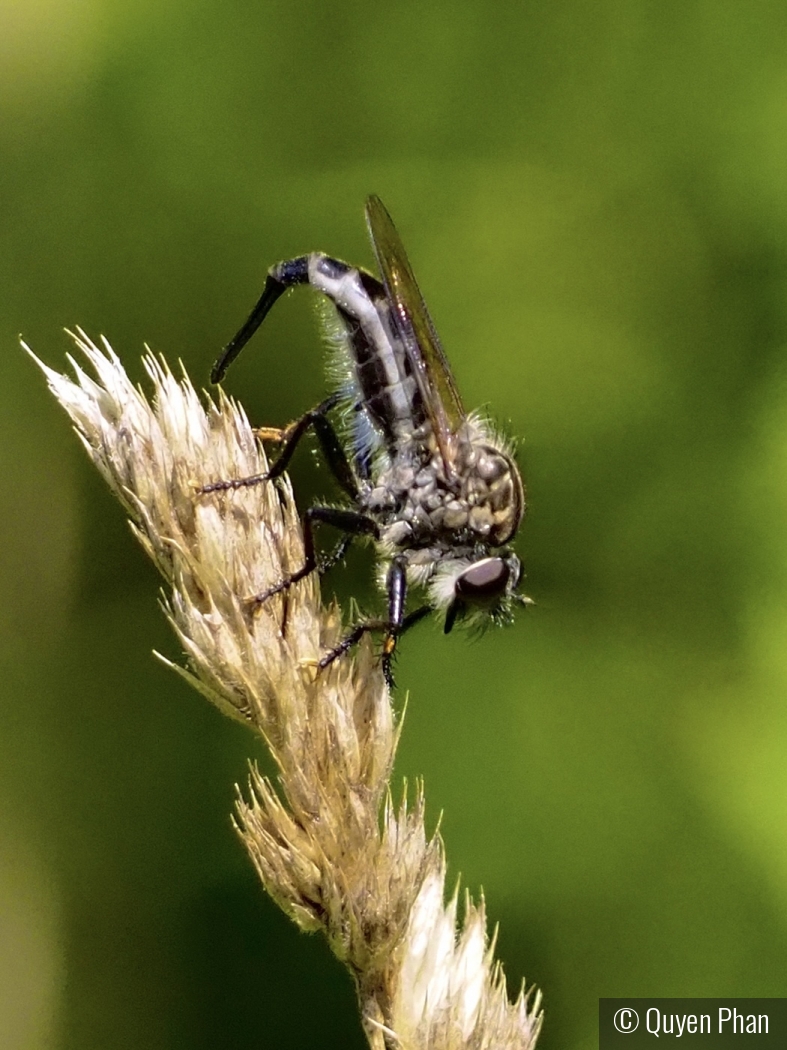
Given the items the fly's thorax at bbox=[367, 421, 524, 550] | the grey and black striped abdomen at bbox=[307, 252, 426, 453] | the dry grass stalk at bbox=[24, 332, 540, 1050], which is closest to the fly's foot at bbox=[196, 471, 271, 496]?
the dry grass stalk at bbox=[24, 332, 540, 1050]

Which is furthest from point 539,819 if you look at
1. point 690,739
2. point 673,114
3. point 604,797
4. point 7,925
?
point 673,114

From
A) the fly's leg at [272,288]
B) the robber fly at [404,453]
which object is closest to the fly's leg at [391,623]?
the robber fly at [404,453]

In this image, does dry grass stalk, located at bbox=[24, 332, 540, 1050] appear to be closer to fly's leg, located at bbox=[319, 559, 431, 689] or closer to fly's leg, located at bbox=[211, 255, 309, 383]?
fly's leg, located at bbox=[319, 559, 431, 689]

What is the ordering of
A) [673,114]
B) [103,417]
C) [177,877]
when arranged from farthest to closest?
[673,114]
[177,877]
[103,417]

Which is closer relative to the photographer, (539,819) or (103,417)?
(103,417)

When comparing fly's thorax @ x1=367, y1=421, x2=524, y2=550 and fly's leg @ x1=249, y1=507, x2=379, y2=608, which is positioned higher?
fly's thorax @ x1=367, y1=421, x2=524, y2=550

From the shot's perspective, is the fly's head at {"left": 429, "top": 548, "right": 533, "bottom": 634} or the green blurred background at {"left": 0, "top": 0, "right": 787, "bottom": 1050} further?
the green blurred background at {"left": 0, "top": 0, "right": 787, "bottom": 1050}

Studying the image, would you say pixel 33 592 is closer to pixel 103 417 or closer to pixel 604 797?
pixel 103 417
